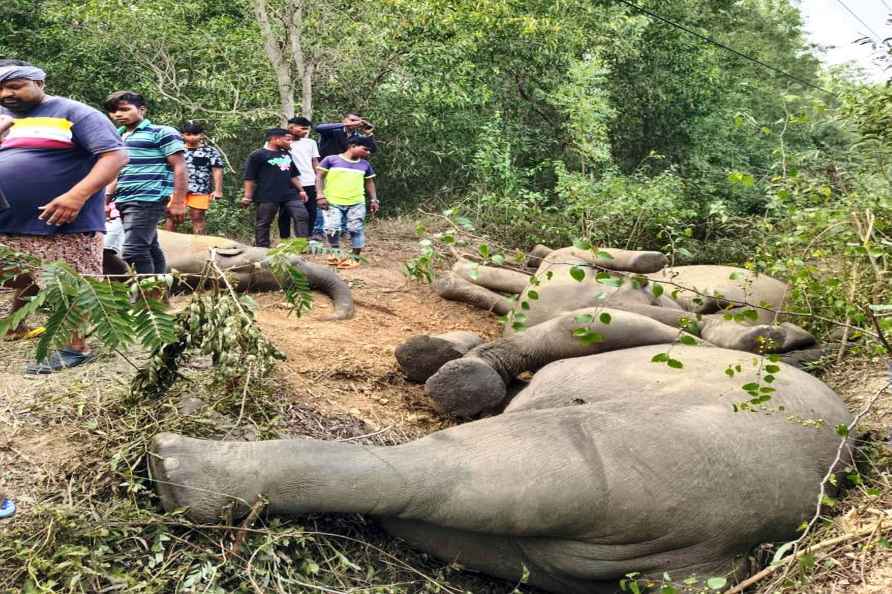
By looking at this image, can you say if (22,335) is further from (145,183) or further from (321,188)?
(321,188)

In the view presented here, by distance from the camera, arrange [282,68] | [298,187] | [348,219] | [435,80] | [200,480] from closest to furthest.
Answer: [200,480] < [298,187] < [348,219] < [282,68] < [435,80]

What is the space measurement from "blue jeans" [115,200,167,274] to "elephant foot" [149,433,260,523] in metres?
2.30

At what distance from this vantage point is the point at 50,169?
419 cm

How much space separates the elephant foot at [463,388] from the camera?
13.8ft

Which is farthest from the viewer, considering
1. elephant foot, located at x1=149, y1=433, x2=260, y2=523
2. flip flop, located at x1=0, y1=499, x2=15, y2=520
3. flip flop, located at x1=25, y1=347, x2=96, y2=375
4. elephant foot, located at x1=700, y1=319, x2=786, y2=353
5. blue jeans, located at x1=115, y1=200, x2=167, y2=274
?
blue jeans, located at x1=115, y1=200, x2=167, y2=274

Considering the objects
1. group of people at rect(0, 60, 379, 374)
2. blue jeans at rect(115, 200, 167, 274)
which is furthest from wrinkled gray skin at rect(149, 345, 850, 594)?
blue jeans at rect(115, 200, 167, 274)

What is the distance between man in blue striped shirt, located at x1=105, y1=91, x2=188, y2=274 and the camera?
5316mm

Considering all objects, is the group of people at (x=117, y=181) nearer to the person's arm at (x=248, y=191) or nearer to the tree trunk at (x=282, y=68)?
the person's arm at (x=248, y=191)

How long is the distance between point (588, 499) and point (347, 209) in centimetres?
541

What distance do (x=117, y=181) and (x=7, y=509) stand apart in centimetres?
298

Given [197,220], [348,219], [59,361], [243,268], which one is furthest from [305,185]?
[59,361]

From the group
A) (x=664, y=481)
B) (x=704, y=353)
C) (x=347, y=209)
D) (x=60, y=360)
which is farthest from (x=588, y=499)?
(x=347, y=209)

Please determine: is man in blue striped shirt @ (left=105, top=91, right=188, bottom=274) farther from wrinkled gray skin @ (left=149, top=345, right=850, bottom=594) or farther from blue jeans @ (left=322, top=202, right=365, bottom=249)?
blue jeans @ (left=322, top=202, right=365, bottom=249)

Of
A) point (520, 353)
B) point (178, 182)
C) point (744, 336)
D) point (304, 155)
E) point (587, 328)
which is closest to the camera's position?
point (587, 328)
